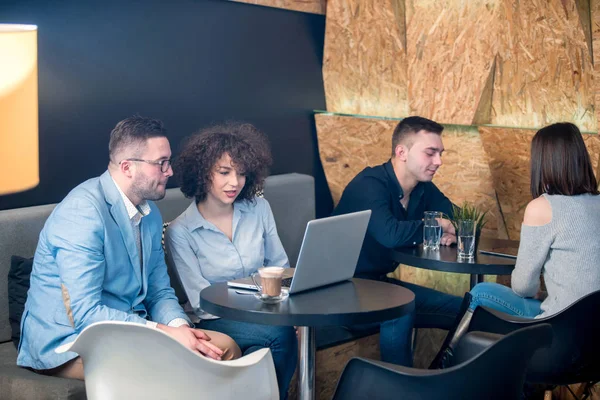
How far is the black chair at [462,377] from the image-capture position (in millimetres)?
2107

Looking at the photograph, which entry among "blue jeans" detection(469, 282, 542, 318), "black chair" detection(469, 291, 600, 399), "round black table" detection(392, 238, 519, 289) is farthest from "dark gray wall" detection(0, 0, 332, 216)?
"black chair" detection(469, 291, 600, 399)

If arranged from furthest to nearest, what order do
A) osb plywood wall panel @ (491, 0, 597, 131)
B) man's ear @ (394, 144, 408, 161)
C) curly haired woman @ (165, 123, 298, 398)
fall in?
man's ear @ (394, 144, 408, 161) < osb plywood wall panel @ (491, 0, 597, 131) < curly haired woman @ (165, 123, 298, 398)

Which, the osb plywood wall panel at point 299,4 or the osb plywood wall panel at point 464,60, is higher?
the osb plywood wall panel at point 299,4

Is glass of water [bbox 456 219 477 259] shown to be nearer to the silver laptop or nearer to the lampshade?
the silver laptop

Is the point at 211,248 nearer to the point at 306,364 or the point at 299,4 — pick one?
the point at 306,364

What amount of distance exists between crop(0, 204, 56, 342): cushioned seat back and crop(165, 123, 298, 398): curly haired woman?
0.54m

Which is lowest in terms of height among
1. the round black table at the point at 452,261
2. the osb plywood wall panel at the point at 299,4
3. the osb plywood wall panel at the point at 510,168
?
the round black table at the point at 452,261

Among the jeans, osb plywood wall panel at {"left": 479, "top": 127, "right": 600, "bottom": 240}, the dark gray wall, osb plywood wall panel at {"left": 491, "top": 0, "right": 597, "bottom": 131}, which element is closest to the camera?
the dark gray wall

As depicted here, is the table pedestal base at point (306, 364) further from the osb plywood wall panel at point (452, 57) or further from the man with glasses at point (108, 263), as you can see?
the osb plywood wall panel at point (452, 57)

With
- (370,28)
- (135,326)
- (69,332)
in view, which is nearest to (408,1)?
(370,28)

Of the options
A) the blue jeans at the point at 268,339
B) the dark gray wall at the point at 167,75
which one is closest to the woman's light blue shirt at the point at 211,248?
the blue jeans at the point at 268,339

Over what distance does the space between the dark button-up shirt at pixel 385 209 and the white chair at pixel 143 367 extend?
5.59ft

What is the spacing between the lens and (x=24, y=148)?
3.33 m

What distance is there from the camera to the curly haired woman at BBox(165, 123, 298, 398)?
318 centimetres
